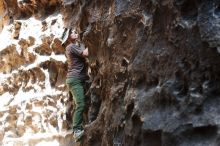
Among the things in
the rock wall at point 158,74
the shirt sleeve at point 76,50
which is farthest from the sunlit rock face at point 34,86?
the rock wall at point 158,74

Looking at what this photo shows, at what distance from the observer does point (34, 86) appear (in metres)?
7.76

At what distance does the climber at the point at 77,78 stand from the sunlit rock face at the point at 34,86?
66 cm

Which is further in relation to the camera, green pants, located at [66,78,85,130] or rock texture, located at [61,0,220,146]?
green pants, located at [66,78,85,130]

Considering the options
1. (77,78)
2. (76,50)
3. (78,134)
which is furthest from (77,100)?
(76,50)

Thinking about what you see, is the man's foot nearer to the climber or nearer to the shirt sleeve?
the climber

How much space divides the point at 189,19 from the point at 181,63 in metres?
0.37

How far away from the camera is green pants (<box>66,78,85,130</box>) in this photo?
20.4 feet

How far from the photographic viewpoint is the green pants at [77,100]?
20.4ft

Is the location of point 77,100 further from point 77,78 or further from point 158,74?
→ point 158,74

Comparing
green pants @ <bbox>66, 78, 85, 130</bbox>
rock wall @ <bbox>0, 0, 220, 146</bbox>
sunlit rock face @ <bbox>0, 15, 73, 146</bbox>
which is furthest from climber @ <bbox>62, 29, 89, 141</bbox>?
sunlit rock face @ <bbox>0, 15, 73, 146</bbox>

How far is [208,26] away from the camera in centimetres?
356

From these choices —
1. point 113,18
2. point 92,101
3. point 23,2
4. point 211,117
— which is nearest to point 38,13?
point 23,2

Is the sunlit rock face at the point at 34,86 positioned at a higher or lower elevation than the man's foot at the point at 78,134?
higher

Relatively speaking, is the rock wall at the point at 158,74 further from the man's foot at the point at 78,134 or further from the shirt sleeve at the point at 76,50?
the shirt sleeve at the point at 76,50
